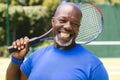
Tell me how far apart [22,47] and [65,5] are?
356 mm

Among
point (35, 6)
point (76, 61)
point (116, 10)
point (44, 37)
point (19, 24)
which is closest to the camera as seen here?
point (76, 61)

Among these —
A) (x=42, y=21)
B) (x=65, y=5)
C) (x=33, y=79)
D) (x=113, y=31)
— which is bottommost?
(x=42, y=21)

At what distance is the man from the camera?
2352 mm

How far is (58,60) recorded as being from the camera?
94.5 inches

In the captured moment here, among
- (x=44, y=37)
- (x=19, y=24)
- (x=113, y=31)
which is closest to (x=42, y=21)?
(x=19, y=24)

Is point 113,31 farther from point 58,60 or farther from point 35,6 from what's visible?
point 58,60

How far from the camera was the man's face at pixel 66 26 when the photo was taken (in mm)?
2387

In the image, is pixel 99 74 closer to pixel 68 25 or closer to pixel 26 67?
pixel 68 25

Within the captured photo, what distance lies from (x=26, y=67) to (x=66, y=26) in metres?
0.38

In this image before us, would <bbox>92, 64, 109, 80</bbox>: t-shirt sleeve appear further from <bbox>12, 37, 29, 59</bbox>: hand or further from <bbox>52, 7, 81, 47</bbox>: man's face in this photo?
<bbox>12, 37, 29, 59</bbox>: hand

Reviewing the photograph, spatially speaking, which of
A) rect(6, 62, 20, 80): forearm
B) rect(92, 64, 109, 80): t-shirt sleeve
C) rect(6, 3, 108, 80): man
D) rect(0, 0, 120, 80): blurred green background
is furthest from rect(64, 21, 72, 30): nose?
rect(0, 0, 120, 80): blurred green background

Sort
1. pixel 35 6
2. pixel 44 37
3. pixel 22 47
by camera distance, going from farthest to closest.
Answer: pixel 35 6 → pixel 44 37 → pixel 22 47

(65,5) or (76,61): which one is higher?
(65,5)

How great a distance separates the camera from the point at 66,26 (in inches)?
94.1
